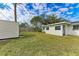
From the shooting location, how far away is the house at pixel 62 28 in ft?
13.4

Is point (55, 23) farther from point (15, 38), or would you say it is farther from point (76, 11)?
point (15, 38)

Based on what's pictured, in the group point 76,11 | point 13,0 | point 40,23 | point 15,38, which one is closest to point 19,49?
point 15,38

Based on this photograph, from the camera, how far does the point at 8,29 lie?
415cm

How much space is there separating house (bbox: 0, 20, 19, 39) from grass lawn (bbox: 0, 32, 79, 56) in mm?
95

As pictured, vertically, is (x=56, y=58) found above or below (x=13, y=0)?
below

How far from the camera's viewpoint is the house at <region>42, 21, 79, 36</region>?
4086 millimetres

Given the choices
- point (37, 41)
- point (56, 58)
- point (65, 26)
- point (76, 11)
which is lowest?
point (56, 58)

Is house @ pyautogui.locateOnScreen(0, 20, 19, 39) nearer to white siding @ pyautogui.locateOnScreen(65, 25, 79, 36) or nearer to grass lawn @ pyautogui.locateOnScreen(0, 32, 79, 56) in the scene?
grass lawn @ pyautogui.locateOnScreen(0, 32, 79, 56)

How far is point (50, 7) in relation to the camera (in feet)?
13.5

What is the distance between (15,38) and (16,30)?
0.15 meters

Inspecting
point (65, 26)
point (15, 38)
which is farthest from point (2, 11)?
point (65, 26)

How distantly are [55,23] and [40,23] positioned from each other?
280mm

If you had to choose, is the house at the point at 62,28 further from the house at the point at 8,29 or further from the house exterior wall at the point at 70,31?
the house at the point at 8,29

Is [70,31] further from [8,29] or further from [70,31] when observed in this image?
[8,29]
